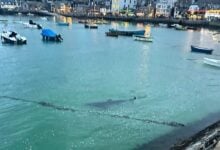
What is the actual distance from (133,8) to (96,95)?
14517cm

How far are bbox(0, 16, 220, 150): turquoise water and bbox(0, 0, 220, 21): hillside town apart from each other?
91.0m

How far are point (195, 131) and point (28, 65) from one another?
2128 cm

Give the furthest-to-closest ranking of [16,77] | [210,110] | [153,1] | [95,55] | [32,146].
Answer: [153,1] → [95,55] → [16,77] → [210,110] → [32,146]

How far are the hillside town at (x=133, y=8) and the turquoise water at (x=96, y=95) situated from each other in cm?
9095

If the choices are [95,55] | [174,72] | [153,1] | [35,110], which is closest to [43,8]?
[153,1]

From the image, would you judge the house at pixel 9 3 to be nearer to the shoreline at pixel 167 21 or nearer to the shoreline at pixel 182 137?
the shoreline at pixel 167 21

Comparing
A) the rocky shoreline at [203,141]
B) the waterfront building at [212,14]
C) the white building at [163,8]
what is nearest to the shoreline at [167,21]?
the waterfront building at [212,14]

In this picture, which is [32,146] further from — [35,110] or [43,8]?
[43,8]

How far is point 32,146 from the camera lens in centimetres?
1608

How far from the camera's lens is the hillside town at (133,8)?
452 feet

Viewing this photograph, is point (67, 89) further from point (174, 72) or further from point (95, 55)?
point (95, 55)

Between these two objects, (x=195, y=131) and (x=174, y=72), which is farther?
(x=174, y=72)

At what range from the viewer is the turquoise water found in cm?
Answer: 1734

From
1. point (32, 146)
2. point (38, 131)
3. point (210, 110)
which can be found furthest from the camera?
point (210, 110)
